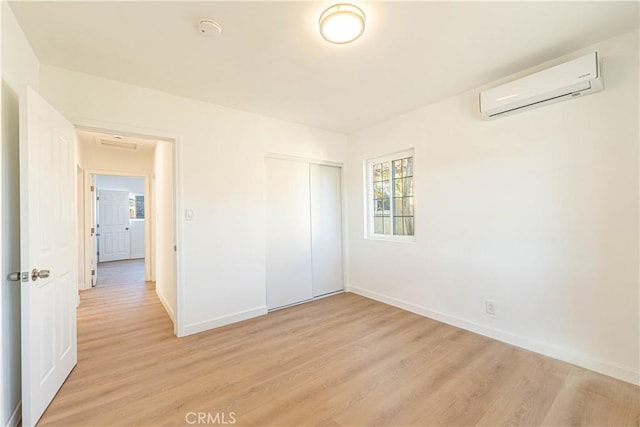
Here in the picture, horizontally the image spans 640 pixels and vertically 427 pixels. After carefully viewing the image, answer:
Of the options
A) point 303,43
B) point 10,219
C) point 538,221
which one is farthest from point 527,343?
point 10,219

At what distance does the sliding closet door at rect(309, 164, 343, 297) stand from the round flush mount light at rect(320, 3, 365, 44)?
7.40ft

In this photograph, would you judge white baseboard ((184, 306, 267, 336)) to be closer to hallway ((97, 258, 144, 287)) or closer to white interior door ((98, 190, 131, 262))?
hallway ((97, 258, 144, 287))

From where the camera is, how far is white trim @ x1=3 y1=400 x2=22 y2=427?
5.13 ft

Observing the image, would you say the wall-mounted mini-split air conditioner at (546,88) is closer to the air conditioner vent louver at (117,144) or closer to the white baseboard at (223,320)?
the white baseboard at (223,320)

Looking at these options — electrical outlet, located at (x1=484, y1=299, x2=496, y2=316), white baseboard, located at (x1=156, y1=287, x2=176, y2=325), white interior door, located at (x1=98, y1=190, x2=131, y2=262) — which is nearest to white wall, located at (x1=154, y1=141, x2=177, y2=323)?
white baseboard, located at (x1=156, y1=287, x2=176, y2=325)

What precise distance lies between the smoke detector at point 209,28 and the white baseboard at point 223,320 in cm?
261

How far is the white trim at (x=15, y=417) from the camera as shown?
1.56 meters

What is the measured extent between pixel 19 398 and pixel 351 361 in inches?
87.2

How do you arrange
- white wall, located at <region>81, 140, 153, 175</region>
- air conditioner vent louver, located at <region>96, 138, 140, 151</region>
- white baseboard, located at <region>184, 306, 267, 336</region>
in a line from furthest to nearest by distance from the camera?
1. white wall, located at <region>81, 140, 153, 175</region>
2. air conditioner vent louver, located at <region>96, 138, 140, 151</region>
3. white baseboard, located at <region>184, 306, 267, 336</region>

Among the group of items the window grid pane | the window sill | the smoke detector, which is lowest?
the window sill

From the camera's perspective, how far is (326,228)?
4141mm

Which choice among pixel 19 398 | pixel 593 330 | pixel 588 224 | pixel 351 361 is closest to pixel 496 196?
pixel 588 224

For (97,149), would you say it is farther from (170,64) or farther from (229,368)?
(229,368)

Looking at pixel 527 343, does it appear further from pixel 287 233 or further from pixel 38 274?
pixel 38 274
